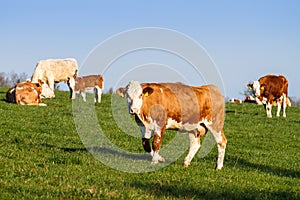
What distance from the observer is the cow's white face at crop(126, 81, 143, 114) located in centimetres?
1033

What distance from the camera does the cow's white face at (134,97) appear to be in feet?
33.9

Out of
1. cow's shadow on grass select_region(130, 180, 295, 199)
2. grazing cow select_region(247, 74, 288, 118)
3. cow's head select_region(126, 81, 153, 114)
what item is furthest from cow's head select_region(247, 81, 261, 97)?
cow's shadow on grass select_region(130, 180, 295, 199)

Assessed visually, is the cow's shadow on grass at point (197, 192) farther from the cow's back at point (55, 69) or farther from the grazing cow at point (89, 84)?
the cow's back at point (55, 69)

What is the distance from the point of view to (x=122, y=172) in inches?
378

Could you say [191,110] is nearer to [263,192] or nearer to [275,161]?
[263,192]

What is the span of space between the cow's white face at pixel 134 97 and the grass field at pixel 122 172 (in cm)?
137

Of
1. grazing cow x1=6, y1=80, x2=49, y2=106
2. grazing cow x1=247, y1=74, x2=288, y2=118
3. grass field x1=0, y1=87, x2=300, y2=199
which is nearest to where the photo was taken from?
grass field x1=0, y1=87, x2=300, y2=199

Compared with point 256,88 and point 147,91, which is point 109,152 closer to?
point 147,91

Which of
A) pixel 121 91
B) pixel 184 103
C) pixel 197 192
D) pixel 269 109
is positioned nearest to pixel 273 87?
pixel 269 109

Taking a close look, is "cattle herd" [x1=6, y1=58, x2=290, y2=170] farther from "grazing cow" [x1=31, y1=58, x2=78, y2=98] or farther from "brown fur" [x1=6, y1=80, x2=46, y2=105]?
"grazing cow" [x1=31, y1=58, x2=78, y2=98]

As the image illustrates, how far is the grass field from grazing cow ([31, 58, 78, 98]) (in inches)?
893

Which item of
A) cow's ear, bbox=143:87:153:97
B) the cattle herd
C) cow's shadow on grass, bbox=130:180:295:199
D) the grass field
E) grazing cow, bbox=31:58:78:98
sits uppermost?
grazing cow, bbox=31:58:78:98

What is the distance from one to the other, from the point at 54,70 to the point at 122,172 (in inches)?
1359

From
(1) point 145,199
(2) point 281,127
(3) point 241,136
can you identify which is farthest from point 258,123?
(1) point 145,199
